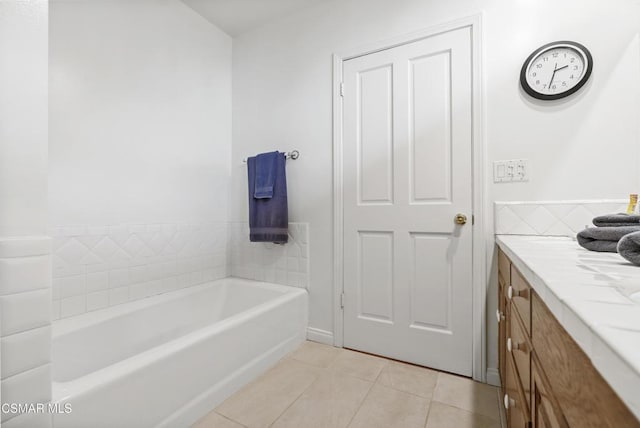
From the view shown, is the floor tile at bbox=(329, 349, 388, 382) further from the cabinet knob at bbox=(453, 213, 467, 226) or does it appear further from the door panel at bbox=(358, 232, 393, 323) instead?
the cabinet knob at bbox=(453, 213, 467, 226)

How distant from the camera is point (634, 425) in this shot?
0.23 m

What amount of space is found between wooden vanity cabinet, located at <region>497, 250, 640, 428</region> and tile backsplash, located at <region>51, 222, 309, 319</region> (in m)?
1.44

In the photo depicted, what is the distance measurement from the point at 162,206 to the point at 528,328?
81.2 inches

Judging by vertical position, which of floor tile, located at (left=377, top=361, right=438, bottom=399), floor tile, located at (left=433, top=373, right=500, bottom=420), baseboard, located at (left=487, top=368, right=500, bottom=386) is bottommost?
floor tile, located at (left=377, top=361, right=438, bottom=399)

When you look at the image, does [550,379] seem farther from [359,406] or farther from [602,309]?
[359,406]

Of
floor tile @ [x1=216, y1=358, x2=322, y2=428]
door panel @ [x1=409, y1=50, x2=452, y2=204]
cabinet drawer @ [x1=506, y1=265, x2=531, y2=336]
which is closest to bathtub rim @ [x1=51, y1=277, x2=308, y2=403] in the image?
floor tile @ [x1=216, y1=358, x2=322, y2=428]

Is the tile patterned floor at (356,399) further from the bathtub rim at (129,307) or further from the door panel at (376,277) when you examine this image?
the bathtub rim at (129,307)

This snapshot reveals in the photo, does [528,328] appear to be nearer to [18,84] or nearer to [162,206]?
[18,84]

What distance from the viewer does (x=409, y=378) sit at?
159cm

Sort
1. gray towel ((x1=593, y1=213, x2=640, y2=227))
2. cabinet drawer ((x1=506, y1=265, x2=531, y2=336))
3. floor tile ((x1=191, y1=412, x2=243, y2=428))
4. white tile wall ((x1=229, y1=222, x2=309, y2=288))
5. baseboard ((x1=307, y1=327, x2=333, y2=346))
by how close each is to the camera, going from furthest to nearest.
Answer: white tile wall ((x1=229, y1=222, x2=309, y2=288)) → baseboard ((x1=307, y1=327, x2=333, y2=346)) → floor tile ((x1=191, y1=412, x2=243, y2=428)) → gray towel ((x1=593, y1=213, x2=640, y2=227)) → cabinet drawer ((x1=506, y1=265, x2=531, y2=336))

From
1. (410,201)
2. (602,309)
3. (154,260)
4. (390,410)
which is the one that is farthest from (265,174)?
(602,309)

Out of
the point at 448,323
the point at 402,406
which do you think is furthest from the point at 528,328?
the point at 448,323

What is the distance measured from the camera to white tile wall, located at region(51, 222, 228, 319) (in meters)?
1.50

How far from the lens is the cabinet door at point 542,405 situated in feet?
1.49
